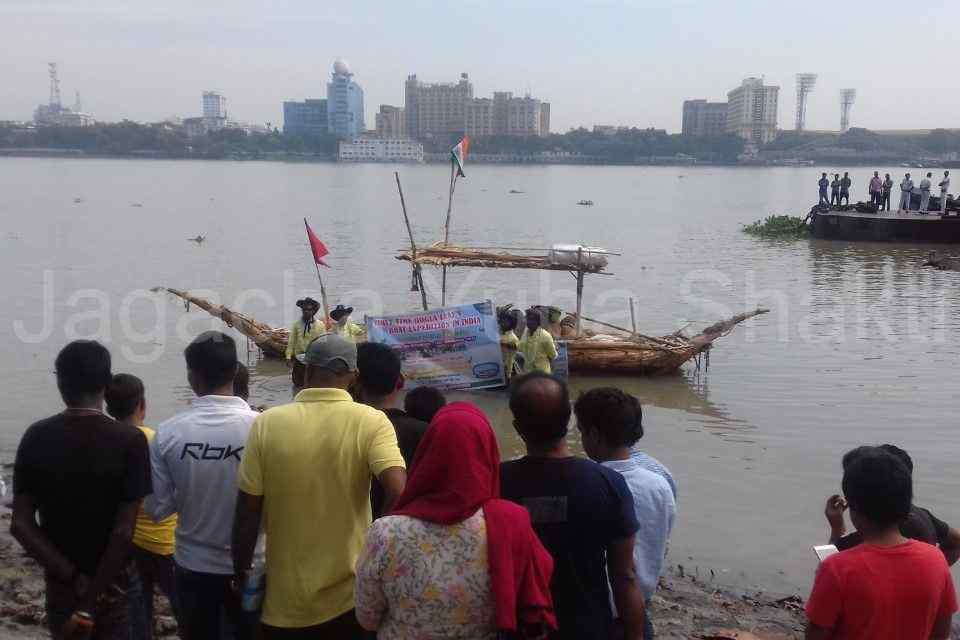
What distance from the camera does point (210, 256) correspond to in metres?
34.7

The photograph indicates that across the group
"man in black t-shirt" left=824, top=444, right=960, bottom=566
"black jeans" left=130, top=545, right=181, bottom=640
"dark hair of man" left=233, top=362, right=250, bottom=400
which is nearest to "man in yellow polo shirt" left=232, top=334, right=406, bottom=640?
"black jeans" left=130, top=545, right=181, bottom=640

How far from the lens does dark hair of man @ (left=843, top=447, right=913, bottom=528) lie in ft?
10.2

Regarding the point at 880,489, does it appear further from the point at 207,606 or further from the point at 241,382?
the point at 241,382

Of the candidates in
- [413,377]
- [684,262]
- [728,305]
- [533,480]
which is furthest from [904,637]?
[684,262]

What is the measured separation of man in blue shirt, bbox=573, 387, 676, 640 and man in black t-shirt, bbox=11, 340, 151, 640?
5.24ft

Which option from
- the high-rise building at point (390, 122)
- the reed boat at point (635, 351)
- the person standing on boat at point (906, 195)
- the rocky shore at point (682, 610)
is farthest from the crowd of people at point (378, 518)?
the high-rise building at point (390, 122)

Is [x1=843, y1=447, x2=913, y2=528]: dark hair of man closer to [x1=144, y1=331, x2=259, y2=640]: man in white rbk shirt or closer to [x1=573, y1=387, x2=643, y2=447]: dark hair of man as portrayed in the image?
[x1=573, y1=387, x2=643, y2=447]: dark hair of man

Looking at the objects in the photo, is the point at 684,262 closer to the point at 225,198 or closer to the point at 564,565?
Answer: the point at 564,565

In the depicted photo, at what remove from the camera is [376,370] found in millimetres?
3838

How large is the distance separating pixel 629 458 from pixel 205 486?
5.22 feet

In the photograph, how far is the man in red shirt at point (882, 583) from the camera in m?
3.00

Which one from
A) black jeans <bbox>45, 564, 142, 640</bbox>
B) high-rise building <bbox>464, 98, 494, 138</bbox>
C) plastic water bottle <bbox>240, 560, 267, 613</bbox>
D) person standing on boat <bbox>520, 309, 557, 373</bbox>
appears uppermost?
high-rise building <bbox>464, 98, 494, 138</bbox>

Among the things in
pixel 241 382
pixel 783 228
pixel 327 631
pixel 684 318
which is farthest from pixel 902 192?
pixel 327 631

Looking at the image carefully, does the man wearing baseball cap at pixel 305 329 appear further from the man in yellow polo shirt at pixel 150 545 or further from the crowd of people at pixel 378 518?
the crowd of people at pixel 378 518
